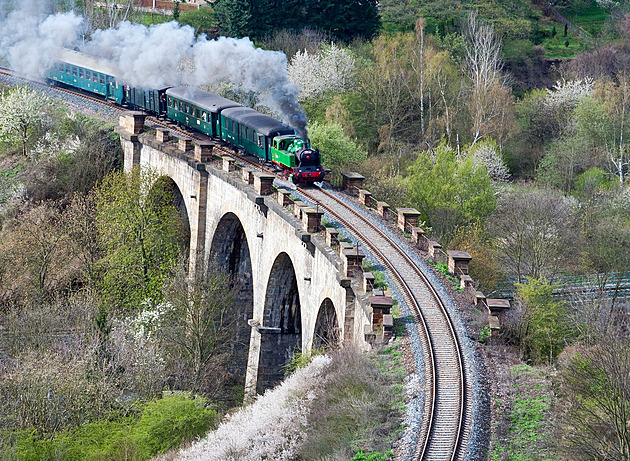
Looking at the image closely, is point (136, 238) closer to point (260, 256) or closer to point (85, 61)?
point (260, 256)

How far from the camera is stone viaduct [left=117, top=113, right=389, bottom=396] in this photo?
32188 millimetres

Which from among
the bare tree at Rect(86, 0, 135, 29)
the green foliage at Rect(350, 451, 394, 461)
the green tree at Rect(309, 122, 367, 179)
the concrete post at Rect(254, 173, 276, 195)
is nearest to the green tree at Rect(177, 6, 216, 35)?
the bare tree at Rect(86, 0, 135, 29)

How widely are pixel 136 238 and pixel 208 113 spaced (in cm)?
821

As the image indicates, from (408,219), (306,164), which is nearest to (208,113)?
(306,164)

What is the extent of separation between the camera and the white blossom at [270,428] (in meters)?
24.1

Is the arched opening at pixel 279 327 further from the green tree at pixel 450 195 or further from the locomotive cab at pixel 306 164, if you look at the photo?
the green tree at pixel 450 195

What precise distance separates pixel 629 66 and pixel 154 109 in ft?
141

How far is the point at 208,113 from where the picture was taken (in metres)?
51.4

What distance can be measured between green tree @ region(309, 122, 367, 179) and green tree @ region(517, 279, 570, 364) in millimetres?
20363

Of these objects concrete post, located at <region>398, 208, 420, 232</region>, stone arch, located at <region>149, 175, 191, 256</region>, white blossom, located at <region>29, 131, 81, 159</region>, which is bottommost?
stone arch, located at <region>149, 175, 191, 256</region>

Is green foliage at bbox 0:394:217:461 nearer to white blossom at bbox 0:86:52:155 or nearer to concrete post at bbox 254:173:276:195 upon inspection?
concrete post at bbox 254:173:276:195

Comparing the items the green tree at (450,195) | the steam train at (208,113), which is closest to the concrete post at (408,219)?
the steam train at (208,113)

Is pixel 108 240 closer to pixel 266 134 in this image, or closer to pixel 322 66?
pixel 266 134

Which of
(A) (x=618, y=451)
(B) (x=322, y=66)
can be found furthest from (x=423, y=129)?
(A) (x=618, y=451)
